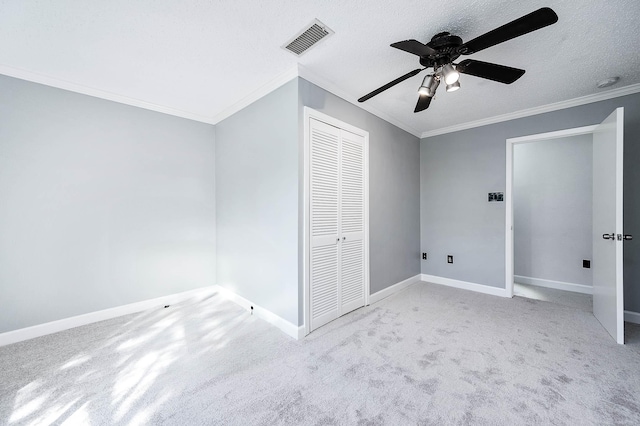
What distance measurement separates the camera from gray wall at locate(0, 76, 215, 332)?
2.30m

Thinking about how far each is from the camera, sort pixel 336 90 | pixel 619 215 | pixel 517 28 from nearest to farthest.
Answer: pixel 517 28
pixel 619 215
pixel 336 90

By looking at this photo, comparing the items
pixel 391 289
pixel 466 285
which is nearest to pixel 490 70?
pixel 391 289

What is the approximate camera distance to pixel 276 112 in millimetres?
2564

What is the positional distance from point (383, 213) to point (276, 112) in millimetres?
1916

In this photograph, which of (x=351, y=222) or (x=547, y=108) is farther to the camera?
(x=547, y=108)

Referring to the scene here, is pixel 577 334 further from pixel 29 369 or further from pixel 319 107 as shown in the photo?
pixel 29 369

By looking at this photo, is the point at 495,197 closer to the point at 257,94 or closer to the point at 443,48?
the point at 443,48

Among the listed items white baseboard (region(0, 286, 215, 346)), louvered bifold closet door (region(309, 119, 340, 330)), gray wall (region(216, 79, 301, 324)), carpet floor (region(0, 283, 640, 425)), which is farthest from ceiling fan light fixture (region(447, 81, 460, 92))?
white baseboard (region(0, 286, 215, 346))

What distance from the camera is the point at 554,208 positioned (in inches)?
156

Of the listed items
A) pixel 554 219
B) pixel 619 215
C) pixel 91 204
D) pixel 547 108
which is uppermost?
pixel 547 108

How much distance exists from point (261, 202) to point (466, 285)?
3.33m

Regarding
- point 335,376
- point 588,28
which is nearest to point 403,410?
point 335,376

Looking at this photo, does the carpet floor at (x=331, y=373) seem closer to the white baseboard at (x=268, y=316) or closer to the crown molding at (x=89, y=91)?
the white baseboard at (x=268, y=316)

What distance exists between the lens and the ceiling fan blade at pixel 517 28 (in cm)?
126
